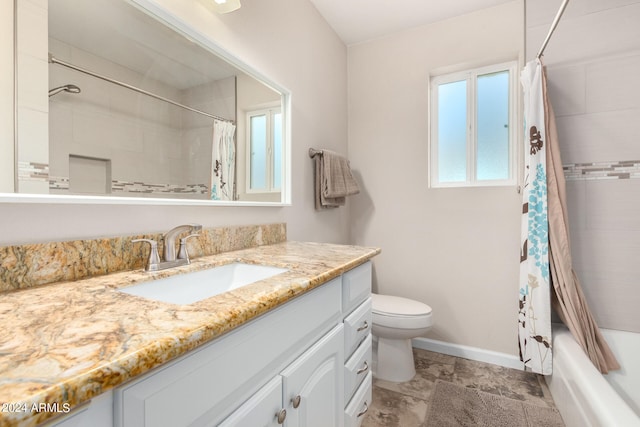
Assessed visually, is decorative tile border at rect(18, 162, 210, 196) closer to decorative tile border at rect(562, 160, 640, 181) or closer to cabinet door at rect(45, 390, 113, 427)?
cabinet door at rect(45, 390, 113, 427)

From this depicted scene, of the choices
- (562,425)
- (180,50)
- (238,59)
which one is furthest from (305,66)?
(562,425)

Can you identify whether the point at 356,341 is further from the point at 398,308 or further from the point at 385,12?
the point at 385,12

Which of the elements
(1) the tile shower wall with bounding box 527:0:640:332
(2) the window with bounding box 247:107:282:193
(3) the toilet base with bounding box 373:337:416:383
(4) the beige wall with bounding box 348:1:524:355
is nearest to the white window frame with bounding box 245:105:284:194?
(2) the window with bounding box 247:107:282:193

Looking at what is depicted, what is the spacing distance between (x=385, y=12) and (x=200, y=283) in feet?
6.89

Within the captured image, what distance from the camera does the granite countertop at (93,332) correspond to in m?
0.32

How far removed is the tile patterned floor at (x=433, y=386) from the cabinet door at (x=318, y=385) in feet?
1.81

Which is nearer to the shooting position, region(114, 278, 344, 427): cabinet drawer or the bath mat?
region(114, 278, 344, 427): cabinet drawer

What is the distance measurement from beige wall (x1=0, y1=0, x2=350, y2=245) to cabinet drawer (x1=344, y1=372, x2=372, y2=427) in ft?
2.78

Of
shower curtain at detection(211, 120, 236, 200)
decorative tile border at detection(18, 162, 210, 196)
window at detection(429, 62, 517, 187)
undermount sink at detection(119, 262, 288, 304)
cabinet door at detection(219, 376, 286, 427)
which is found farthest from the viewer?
window at detection(429, 62, 517, 187)

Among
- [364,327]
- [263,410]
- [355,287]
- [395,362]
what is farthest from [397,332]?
[263,410]

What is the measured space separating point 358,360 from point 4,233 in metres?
1.20

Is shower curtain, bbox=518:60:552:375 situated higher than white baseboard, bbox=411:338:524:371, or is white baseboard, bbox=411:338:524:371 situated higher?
shower curtain, bbox=518:60:552:375

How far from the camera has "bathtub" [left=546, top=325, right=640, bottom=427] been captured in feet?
3.16

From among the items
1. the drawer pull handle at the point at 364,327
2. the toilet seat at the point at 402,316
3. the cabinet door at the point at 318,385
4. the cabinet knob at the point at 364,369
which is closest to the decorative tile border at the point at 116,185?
the cabinet door at the point at 318,385
